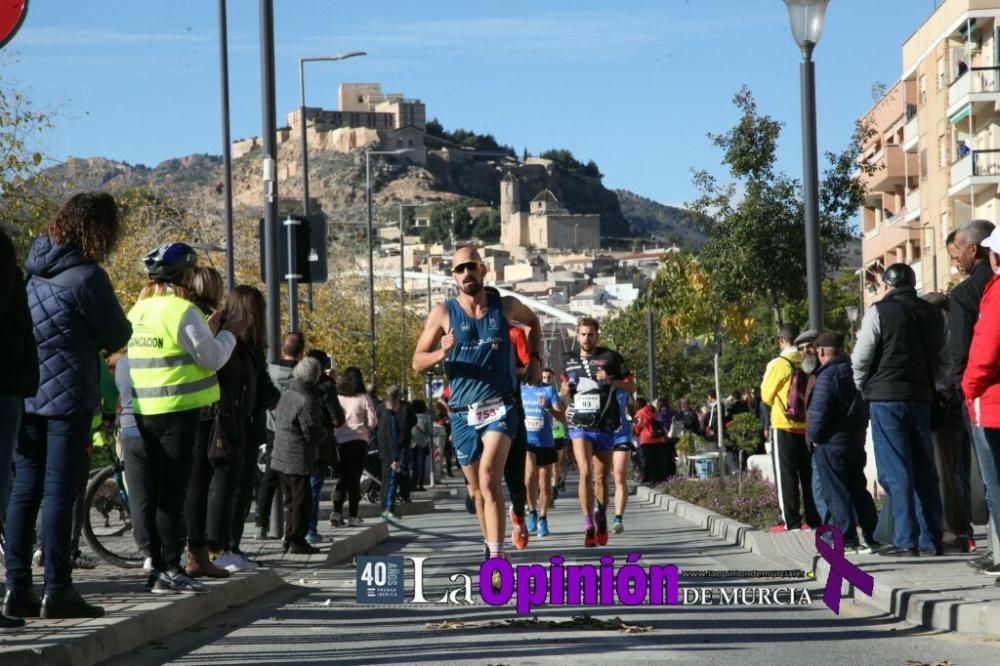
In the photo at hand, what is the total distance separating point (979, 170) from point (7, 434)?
184 feet

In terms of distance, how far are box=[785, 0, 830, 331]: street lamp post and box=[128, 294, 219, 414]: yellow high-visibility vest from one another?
20.7ft

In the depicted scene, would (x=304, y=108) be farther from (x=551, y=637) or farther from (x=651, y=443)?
(x=551, y=637)

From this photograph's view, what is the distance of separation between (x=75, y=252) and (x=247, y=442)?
389cm

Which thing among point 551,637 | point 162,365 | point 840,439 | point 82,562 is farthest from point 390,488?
point 551,637

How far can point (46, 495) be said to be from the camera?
9.10 m

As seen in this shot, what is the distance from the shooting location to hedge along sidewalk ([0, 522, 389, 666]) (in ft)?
25.9

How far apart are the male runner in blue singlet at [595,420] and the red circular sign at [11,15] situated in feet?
24.6

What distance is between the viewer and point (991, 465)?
9938 mm

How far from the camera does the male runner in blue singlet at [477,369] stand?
11.5 meters

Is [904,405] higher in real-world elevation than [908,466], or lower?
higher

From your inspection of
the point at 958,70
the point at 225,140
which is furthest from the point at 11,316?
the point at 958,70

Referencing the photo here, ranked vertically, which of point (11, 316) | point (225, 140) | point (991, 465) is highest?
point (225, 140)

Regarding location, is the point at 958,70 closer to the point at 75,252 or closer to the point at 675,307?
the point at 675,307

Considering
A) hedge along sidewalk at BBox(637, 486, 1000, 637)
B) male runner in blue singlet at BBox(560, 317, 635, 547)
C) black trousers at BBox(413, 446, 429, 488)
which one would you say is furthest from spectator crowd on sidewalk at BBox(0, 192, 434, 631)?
black trousers at BBox(413, 446, 429, 488)
